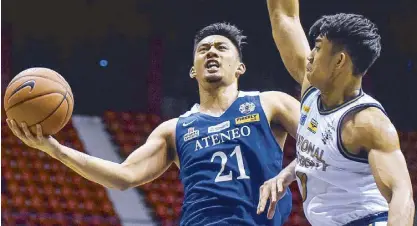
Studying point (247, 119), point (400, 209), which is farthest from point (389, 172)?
point (247, 119)

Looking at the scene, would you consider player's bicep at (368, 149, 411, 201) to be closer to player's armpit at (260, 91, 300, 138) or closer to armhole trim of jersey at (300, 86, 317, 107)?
armhole trim of jersey at (300, 86, 317, 107)

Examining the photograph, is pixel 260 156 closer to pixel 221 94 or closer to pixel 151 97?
pixel 221 94

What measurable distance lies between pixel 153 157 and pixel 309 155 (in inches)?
46.0

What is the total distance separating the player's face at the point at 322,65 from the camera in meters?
2.78

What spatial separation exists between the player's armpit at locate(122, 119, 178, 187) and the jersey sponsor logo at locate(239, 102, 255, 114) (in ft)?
1.14

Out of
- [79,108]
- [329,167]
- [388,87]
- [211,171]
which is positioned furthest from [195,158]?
[388,87]

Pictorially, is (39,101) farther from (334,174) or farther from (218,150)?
(334,174)

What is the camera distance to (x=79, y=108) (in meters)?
Result: 8.66

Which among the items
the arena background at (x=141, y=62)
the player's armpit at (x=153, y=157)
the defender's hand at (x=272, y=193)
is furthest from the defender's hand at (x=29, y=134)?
the arena background at (x=141, y=62)

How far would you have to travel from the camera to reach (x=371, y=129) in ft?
8.46

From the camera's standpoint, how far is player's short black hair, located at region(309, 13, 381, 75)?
2.76 meters

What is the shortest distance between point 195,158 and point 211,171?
4.3 inches

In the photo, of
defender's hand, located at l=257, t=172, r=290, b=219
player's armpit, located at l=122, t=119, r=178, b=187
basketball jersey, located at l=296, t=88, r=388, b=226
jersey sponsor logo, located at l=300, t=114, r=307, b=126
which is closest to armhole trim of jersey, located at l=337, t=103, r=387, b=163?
basketball jersey, located at l=296, t=88, r=388, b=226

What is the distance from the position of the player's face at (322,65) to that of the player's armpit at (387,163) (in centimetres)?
20
